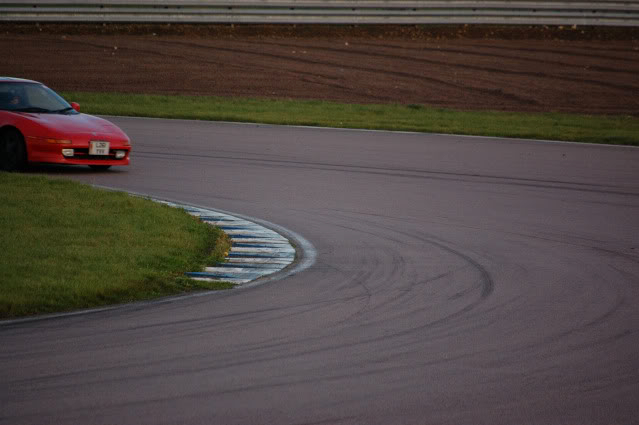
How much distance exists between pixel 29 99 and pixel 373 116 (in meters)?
10.6

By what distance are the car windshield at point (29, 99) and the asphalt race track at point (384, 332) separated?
9.48 ft

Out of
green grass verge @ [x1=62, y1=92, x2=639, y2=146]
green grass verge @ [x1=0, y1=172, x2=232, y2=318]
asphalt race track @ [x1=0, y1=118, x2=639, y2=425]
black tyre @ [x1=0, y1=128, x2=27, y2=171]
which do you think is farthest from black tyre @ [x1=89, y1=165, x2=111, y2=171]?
green grass verge @ [x1=62, y1=92, x2=639, y2=146]

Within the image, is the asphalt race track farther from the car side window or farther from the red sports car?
the car side window

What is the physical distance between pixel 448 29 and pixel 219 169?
74.1 feet

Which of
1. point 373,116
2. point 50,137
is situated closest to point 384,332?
point 50,137

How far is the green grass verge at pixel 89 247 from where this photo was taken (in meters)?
7.65

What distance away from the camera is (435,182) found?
585 inches

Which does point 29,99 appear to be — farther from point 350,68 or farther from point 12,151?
point 350,68

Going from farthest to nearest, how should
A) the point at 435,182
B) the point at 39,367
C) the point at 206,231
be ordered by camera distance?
the point at 435,182
the point at 206,231
the point at 39,367

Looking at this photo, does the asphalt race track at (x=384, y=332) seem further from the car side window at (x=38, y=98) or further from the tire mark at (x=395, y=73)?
the tire mark at (x=395, y=73)

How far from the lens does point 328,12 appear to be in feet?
117

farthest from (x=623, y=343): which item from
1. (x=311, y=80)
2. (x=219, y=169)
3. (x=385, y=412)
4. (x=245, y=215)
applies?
(x=311, y=80)

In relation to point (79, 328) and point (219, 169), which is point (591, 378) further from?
point (219, 169)

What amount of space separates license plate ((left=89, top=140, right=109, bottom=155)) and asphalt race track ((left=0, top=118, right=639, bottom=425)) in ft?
5.32
